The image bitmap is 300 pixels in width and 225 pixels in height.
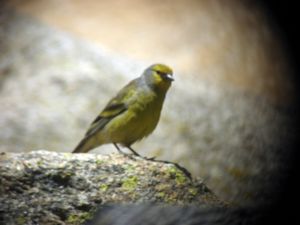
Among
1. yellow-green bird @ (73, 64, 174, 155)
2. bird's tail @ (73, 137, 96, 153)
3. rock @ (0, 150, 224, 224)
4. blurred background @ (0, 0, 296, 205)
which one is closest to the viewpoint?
rock @ (0, 150, 224, 224)

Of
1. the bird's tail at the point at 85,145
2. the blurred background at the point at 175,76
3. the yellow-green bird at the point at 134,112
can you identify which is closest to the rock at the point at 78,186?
the yellow-green bird at the point at 134,112

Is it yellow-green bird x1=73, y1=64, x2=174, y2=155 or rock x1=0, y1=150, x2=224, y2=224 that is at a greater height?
yellow-green bird x1=73, y1=64, x2=174, y2=155

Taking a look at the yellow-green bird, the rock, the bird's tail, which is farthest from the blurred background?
the rock

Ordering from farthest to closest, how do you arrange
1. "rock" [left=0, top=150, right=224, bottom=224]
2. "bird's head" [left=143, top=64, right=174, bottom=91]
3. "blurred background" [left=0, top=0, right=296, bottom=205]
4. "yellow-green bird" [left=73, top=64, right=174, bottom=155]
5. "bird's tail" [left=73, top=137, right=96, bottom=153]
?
"blurred background" [left=0, top=0, right=296, bottom=205] < "bird's tail" [left=73, top=137, right=96, bottom=153] < "bird's head" [left=143, top=64, right=174, bottom=91] < "yellow-green bird" [left=73, top=64, right=174, bottom=155] < "rock" [left=0, top=150, right=224, bottom=224]

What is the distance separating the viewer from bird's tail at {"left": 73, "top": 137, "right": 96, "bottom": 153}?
7363 millimetres

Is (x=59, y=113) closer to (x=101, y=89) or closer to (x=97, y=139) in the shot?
(x=101, y=89)

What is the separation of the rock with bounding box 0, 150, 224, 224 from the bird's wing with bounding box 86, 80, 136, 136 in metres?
1.34

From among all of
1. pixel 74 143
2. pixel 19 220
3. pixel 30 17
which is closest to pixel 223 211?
pixel 19 220

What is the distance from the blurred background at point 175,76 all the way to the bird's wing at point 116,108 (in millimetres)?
1762

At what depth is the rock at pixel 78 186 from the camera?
5074 millimetres

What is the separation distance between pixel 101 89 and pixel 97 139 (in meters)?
3.56

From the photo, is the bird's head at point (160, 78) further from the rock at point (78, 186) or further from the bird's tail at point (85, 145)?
the rock at point (78, 186)

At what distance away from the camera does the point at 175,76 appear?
11031mm

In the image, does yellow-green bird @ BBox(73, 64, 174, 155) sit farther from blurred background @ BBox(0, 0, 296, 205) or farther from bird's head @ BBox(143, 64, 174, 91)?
blurred background @ BBox(0, 0, 296, 205)
